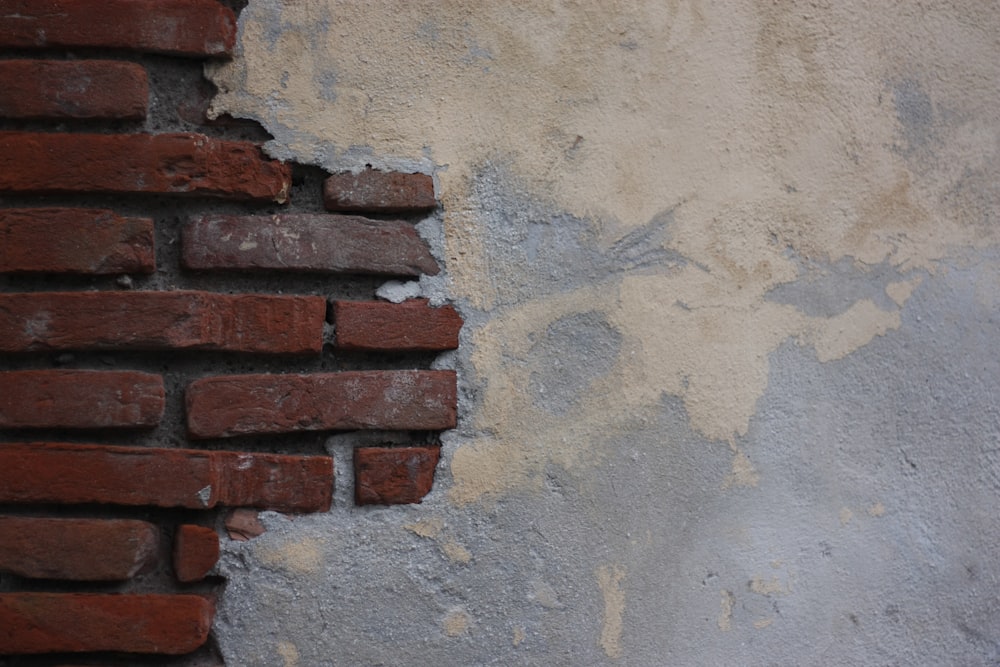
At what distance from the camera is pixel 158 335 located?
1242 mm

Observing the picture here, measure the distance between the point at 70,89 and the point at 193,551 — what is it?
2.25 feet

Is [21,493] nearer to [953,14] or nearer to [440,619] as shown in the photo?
[440,619]

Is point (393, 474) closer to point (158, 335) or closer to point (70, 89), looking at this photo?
point (158, 335)

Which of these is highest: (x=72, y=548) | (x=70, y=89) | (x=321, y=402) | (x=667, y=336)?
(x=70, y=89)

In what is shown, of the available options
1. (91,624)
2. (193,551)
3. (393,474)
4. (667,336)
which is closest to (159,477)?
(193,551)

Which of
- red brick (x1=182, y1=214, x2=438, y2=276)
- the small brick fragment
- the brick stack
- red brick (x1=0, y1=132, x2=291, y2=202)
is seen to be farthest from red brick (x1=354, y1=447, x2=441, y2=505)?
red brick (x1=0, y1=132, x2=291, y2=202)

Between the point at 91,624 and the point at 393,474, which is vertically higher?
the point at 393,474

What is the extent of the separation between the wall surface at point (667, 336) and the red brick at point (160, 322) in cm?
18

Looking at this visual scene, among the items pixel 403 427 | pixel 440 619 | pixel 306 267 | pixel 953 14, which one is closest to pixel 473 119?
pixel 306 267

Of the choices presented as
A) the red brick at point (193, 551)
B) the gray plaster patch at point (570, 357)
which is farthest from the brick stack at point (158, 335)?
the gray plaster patch at point (570, 357)

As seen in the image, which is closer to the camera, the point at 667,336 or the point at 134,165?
the point at 134,165

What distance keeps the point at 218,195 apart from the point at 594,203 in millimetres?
578

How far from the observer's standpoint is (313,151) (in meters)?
1.32

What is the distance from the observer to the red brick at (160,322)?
1.22m
